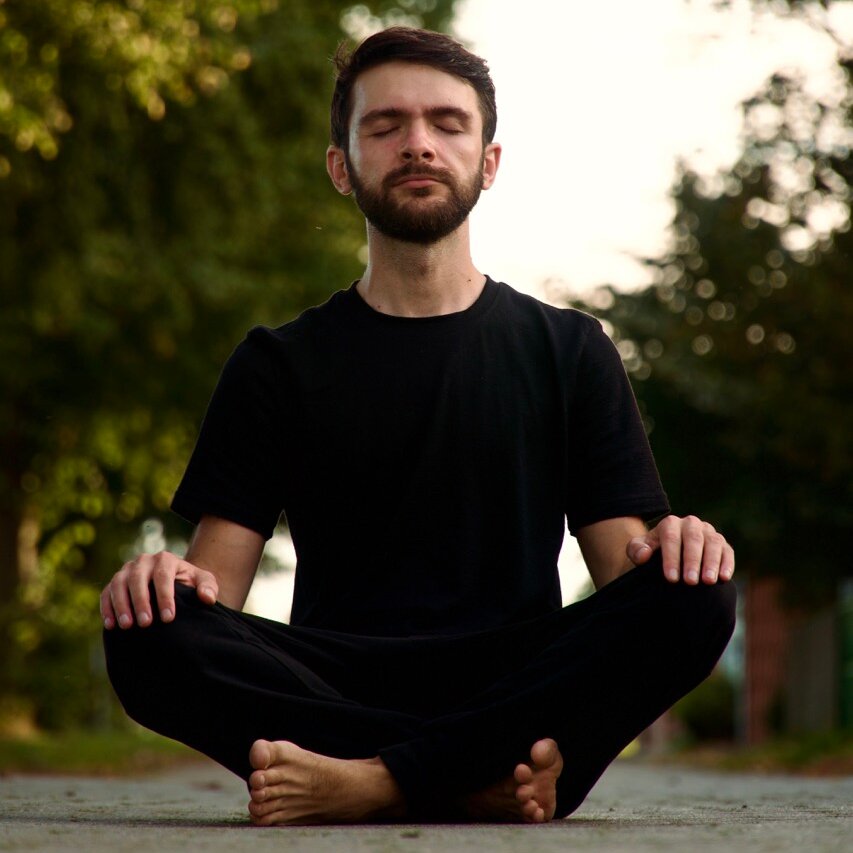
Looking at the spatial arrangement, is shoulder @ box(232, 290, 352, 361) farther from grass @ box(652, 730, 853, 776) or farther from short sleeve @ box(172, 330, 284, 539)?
grass @ box(652, 730, 853, 776)

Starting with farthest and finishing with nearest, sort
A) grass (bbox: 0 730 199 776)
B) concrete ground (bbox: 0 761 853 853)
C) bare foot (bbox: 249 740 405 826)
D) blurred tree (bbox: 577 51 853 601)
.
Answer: blurred tree (bbox: 577 51 853 601) < grass (bbox: 0 730 199 776) < bare foot (bbox: 249 740 405 826) < concrete ground (bbox: 0 761 853 853)

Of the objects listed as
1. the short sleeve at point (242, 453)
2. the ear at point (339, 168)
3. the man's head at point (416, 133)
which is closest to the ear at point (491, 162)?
the man's head at point (416, 133)

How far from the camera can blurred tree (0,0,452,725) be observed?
13.5 m

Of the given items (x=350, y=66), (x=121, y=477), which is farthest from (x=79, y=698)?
(x=350, y=66)

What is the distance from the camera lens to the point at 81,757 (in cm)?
1425

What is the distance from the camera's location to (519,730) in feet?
13.1

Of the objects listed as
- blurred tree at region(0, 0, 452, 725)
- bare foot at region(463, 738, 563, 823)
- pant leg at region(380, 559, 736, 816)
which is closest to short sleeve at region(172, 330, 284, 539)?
pant leg at region(380, 559, 736, 816)

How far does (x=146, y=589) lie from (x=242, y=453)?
695 mm

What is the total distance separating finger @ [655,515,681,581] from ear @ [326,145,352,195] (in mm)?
1508

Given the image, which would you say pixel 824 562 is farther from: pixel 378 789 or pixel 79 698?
pixel 378 789

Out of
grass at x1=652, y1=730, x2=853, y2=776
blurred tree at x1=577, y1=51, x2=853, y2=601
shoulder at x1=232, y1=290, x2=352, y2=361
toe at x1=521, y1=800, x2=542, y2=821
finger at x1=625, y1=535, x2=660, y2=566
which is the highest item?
blurred tree at x1=577, y1=51, x2=853, y2=601

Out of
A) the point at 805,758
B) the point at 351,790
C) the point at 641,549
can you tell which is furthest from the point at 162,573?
the point at 805,758

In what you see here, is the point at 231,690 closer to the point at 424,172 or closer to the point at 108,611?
the point at 108,611

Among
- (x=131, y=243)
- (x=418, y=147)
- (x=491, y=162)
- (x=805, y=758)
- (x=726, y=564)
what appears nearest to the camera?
(x=726, y=564)
